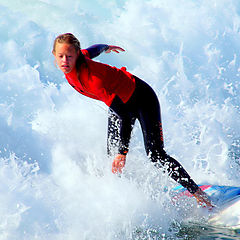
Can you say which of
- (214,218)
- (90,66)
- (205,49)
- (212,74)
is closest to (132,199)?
(214,218)

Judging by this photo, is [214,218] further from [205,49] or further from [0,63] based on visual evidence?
[205,49]

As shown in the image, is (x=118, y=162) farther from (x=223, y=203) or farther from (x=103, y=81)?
(x=223, y=203)

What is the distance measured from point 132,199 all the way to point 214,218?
2.60 feet

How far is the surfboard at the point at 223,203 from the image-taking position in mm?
2829

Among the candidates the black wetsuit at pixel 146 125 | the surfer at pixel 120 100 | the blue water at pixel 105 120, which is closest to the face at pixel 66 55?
A: the surfer at pixel 120 100

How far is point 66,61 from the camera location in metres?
2.37

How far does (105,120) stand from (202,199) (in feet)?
10.0

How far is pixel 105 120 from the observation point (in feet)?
18.8

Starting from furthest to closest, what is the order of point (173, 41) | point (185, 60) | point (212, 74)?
1. point (173, 41)
2. point (185, 60)
3. point (212, 74)

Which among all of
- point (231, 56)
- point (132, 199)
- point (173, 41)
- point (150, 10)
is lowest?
point (132, 199)

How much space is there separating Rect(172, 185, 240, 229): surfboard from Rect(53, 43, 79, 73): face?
161cm

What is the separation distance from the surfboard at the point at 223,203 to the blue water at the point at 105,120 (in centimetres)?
12

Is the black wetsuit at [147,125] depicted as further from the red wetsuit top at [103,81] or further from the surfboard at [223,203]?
the surfboard at [223,203]

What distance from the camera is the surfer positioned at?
2.42 metres
